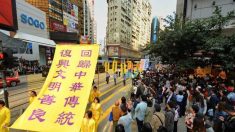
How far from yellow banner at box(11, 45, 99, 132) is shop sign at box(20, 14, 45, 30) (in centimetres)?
3176

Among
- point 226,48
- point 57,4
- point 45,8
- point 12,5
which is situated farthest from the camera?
point 57,4

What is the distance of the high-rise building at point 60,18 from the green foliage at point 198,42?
3697 cm

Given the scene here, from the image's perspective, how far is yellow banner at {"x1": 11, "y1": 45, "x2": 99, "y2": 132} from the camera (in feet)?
14.2

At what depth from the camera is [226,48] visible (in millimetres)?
12477

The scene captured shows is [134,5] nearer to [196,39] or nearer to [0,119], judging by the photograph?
[196,39]

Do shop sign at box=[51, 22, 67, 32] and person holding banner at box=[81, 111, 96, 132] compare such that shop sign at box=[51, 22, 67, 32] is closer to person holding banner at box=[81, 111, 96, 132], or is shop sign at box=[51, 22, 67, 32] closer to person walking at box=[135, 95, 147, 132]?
person walking at box=[135, 95, 147, 132]

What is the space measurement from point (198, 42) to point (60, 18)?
53.0 metres

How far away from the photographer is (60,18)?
6153cm

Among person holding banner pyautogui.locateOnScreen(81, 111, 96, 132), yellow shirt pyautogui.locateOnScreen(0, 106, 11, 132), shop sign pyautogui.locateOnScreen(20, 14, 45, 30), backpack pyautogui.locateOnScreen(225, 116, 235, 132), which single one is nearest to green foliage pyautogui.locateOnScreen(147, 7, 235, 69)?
backpack pyautogui.locateOnScreen(225, 116, 235, 132)

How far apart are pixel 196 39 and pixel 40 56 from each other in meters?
35.0

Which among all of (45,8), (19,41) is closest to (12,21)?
(19,41)

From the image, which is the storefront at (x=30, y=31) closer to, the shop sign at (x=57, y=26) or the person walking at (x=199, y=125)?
the shop sign at (x=57, y=26)

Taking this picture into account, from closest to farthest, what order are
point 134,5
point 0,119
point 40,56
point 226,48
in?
point 0,119
point 226,48
point 40,56
point 134,5

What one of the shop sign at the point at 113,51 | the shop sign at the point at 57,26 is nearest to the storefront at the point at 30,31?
A: the shop sign at the point at 57,26
